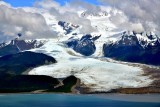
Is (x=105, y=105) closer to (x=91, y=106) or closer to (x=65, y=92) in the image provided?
(x=91, y=106)

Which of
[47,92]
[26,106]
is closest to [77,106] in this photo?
[26,106]

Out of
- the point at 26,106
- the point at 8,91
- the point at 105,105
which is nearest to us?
the point at 26,106

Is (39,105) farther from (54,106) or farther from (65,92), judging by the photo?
(65,92)

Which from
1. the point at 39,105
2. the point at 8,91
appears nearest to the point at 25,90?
the point at 8,91

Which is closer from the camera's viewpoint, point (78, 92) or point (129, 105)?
point (129, 105)

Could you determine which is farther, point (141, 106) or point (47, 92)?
point (47, 92)

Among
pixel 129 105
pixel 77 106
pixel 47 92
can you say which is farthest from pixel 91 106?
pixel 47 92

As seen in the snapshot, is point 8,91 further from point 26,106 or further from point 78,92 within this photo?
point 26,106

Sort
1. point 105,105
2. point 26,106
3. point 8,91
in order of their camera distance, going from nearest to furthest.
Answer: point 26,106
point 105,105
point 8,91
